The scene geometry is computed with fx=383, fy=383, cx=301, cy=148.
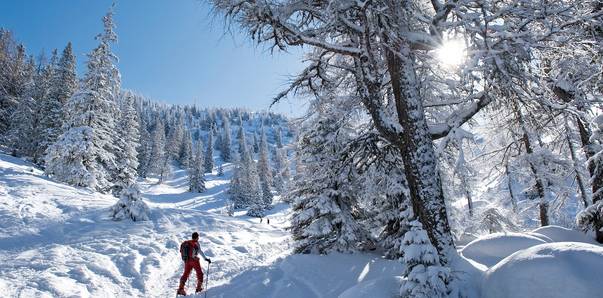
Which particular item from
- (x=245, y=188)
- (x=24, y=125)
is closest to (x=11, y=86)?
(x=24, y=125)

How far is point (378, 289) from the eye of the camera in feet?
17.0

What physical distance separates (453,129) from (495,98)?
0.83 metres

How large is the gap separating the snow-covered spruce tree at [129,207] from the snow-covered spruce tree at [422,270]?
16.2 metres

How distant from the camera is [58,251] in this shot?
12102mm

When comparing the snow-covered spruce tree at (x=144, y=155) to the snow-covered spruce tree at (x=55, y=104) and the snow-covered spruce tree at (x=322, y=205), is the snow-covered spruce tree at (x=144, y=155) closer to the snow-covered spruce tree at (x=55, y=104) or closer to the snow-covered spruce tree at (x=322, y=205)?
the snow-covered spruce tree at (x=55, y=104)

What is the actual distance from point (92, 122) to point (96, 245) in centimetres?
1821

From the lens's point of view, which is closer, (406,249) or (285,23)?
(406,249)

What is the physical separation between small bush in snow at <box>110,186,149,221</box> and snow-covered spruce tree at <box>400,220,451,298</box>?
16.2 meters

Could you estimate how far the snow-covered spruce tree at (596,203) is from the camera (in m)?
8.17

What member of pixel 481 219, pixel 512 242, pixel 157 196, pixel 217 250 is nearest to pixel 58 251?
pixel 217 250

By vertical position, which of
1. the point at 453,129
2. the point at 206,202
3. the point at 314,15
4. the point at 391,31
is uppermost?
the point at 314,15

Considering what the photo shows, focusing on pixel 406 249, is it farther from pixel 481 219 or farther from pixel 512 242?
pixel 481 219

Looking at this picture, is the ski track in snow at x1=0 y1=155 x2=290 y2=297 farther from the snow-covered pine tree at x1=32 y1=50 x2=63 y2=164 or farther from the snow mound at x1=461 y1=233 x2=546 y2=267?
the snow-covered pine tree at x1=32 y1=50 x2=63 y2=164

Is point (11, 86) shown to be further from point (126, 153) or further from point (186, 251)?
point (186, 251)
